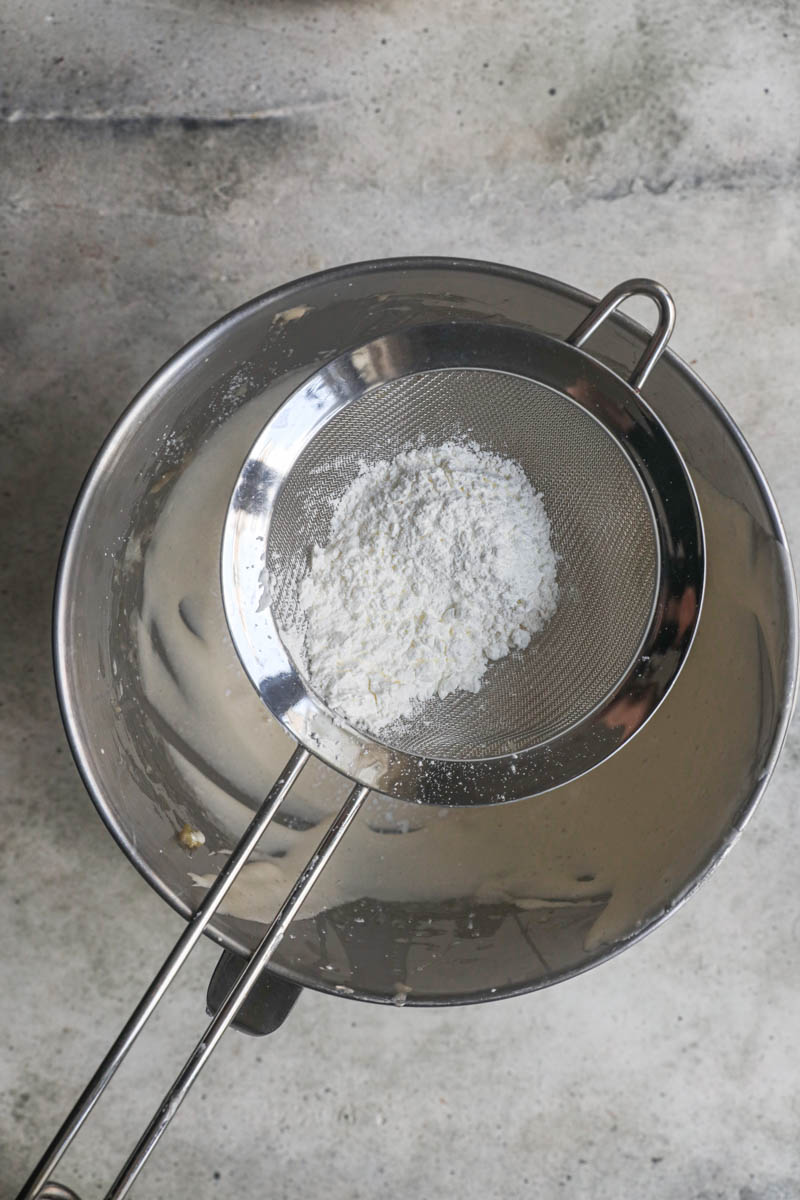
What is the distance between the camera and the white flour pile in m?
0.94

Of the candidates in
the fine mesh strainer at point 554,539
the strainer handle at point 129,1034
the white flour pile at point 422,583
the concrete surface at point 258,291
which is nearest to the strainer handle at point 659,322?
the fine mesh strainer at point 554,539

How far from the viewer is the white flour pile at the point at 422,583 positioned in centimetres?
94

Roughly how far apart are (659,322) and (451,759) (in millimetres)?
513

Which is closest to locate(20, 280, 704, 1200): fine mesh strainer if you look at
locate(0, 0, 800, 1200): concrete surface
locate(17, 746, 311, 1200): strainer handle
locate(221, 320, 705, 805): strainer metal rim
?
locate(221, 320, 705, 805): strainer metal rim

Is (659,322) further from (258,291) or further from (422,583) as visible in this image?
(258,291)

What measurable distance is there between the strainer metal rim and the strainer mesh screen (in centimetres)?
2

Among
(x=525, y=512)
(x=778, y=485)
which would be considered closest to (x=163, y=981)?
(x=525, y=512)

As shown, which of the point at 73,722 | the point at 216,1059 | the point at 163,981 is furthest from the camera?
the point at 216,1059

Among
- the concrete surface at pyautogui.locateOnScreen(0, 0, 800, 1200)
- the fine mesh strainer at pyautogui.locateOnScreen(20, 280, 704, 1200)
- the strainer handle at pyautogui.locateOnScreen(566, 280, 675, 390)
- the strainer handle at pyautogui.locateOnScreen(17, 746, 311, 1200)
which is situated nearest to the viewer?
the strainer handle at pyautogui.locateOnScreen(17, 746, 311, 1200)

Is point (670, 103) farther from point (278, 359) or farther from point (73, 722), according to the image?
point (73, 722)

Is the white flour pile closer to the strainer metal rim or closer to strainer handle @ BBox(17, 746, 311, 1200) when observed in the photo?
the strainer metal rim

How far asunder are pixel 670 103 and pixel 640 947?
110cm

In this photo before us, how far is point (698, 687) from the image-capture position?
1025mm

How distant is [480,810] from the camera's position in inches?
42.7
